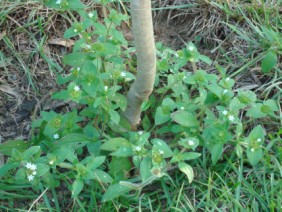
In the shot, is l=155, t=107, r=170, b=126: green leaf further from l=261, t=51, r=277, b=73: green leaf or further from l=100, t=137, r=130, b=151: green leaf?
l=261, t=51, r=277, b=73: green leaf

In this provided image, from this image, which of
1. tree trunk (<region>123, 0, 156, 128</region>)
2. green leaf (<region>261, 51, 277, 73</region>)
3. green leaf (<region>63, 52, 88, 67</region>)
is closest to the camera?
tree trunk (<region>123, 0, 156, 128</region>)

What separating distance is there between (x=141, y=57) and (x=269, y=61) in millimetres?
698

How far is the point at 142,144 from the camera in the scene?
1.90 metres

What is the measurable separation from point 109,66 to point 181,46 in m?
0.55

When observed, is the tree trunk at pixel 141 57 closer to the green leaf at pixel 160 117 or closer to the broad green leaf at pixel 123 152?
the green leaf at pixel 160 117

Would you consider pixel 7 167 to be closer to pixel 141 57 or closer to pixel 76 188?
pixel 76 188

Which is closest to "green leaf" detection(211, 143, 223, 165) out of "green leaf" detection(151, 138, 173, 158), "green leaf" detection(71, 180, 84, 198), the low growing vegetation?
the low growing vegetation

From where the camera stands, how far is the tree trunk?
5.65ft

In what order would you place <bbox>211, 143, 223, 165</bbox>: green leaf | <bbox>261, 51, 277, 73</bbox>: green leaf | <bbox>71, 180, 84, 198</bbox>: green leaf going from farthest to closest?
<bbox>261, 51, 277, 73</bbox>: green leaf, <bbox>211, 143, 223, 165</bbox>: green leaf, <bbox>71, 180, 84, 198</bbox>: green leaf

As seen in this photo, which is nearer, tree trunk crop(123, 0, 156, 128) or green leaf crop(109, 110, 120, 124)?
tree trunk crop(123, 0, 156, 128)

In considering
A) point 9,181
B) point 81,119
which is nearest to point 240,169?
point 81,119

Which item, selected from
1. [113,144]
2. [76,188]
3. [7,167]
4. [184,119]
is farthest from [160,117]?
[7,167]

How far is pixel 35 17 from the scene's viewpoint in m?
2.56

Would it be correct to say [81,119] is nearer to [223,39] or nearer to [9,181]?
[9,181]
